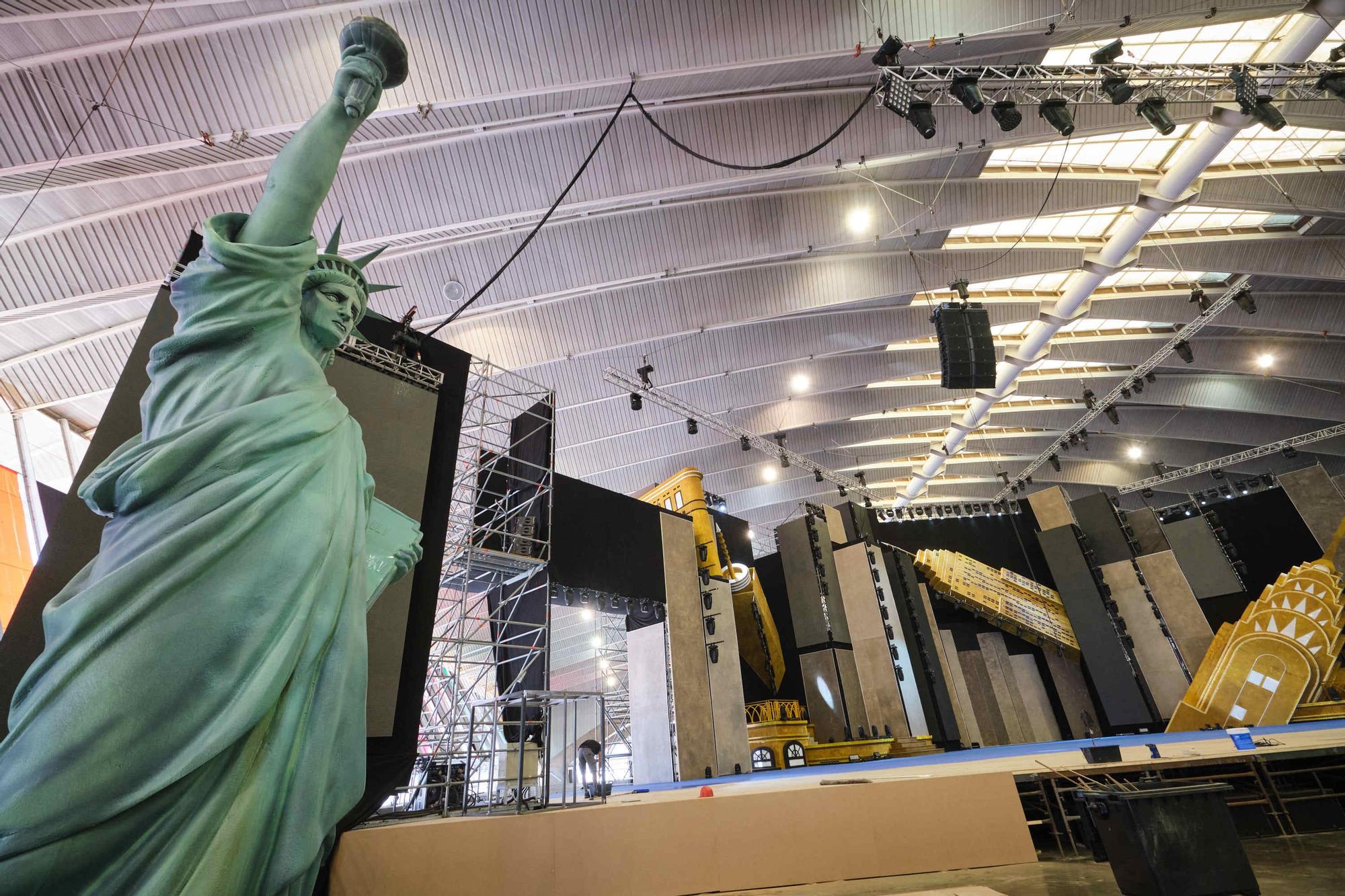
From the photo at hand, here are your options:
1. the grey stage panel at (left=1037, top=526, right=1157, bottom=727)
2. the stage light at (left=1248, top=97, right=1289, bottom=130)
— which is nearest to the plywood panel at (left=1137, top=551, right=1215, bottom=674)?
the grey stage panel at (left=1037, top=526, right=1157, bottom=727)

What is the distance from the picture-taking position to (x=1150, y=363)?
1461cm

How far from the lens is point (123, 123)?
7.17 metres

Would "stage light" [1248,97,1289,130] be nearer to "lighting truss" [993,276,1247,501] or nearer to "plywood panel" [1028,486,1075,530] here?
"lighting truss" [993,276,1247,501]

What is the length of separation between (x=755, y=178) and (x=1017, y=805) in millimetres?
9084

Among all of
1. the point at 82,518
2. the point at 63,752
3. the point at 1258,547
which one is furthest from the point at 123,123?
the point at 1258,547

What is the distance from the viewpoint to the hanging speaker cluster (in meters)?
9.20

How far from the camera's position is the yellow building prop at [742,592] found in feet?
37.2

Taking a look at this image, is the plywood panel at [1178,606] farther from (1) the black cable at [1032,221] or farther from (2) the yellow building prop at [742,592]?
(2) the yellow building prop at [742,592]

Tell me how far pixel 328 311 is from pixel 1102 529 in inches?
618

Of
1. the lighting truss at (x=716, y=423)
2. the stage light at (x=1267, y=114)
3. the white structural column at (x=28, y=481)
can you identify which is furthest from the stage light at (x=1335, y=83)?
the white structural column at (x=28, y=481)

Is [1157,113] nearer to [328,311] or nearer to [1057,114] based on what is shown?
[1057,114]

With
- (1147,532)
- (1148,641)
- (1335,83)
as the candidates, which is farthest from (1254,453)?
(1335,83)

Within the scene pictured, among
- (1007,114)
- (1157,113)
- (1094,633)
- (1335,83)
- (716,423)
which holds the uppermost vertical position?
(716,423)

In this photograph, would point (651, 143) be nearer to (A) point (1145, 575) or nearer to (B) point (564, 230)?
(B) point (564, 230)
